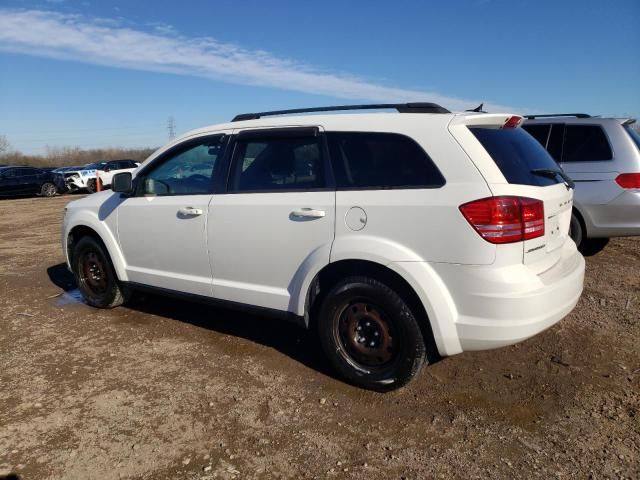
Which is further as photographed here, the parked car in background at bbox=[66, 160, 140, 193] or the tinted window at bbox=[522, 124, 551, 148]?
the parked car in background at bbox=[66, 160, 140, 193]

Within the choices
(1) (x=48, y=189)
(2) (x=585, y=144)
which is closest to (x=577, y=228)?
(2) (x=585, y=144)

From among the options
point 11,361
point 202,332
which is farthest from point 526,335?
point 11,361

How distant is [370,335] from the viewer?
3.39 m

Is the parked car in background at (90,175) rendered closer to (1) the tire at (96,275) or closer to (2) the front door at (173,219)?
(1) the tire at (96,275)

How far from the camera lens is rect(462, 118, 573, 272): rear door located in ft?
9.82

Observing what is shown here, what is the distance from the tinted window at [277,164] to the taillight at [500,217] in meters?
1.09

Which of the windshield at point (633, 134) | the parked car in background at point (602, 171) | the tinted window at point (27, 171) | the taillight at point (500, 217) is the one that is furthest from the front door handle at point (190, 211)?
the tinted window at point (27, 171)

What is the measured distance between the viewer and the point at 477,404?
10.5 ft

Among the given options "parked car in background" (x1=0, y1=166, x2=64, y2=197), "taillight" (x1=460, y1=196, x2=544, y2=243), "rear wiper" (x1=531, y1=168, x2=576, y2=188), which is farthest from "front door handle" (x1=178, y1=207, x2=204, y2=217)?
"parked car in background" (x1=0, y1=166, x2=64, y2=197)

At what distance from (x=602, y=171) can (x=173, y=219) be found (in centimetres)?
492

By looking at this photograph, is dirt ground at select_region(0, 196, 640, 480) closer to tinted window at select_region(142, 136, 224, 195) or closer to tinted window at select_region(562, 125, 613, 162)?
tinted window at select_region(142, 136, 224, 195)

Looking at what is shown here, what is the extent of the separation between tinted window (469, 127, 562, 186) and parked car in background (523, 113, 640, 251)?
287 cm

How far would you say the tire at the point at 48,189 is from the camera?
77.0 feet

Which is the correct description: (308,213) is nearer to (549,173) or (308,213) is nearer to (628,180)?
(549,173)
